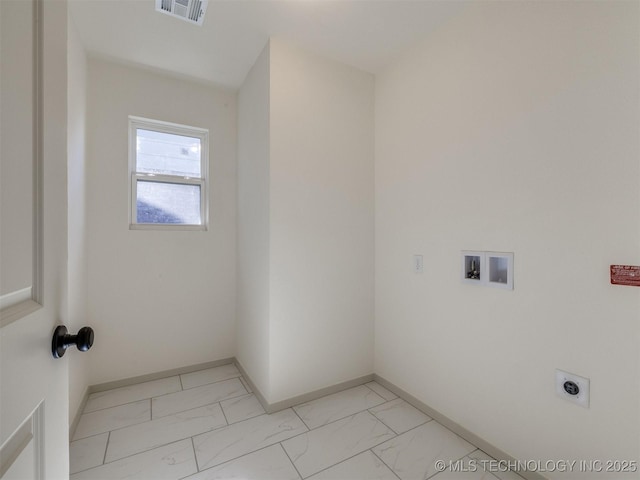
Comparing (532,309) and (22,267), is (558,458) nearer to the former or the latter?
(532,309)

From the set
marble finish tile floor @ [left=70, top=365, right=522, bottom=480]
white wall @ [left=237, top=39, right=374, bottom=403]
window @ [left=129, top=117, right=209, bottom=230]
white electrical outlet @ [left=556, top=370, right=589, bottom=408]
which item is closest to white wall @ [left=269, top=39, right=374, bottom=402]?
white wall @ [left=237, top=39, right=374, bottom=403]

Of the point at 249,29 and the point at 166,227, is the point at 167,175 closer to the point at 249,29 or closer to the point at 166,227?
the point at 166,227

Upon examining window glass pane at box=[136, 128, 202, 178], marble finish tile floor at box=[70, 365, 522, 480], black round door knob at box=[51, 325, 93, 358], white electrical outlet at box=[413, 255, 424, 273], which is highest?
window glass pane at box=[136, 128, 202, 178]

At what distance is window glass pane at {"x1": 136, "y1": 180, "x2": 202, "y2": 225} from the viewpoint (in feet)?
8.70

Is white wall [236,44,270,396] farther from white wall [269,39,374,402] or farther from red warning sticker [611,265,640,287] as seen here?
red warning sticker [611,265,640,287]

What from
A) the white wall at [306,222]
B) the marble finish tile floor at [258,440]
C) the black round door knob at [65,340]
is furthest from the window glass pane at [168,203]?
the black round door knob at [65,340]

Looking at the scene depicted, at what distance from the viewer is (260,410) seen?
216 cm

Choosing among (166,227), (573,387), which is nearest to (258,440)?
(573,387)

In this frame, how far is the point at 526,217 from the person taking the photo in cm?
155

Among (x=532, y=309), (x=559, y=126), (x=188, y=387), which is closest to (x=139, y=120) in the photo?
(x=188, y=387)

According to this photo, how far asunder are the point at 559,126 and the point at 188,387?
10.4ft

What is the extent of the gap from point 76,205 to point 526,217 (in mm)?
2877

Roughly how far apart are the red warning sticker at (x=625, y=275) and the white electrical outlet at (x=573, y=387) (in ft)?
1.57

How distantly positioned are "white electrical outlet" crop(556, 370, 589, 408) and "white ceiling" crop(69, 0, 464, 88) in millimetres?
2238
